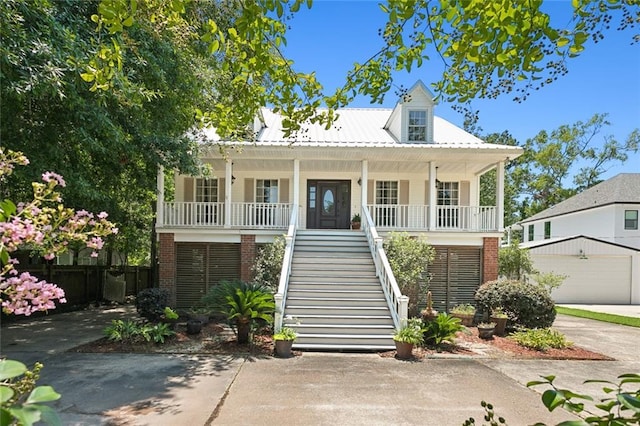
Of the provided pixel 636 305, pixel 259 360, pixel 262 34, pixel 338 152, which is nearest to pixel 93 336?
pixel 259 360

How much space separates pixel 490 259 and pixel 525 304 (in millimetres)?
2925

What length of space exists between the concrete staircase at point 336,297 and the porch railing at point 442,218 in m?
1.38

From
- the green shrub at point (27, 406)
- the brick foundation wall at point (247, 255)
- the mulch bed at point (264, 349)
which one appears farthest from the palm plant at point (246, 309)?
the green shrub at point (27, 406)

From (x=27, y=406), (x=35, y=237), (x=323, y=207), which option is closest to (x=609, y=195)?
(x=323, y=207)

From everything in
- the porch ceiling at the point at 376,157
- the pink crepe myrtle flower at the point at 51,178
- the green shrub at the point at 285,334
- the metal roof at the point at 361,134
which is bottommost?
the green shrub at the point at 285,334

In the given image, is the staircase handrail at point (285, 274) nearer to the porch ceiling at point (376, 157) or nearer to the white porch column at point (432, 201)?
the porch ceiling at point (376, 157)

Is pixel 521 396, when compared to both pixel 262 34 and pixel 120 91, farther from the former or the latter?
pixel 120 91

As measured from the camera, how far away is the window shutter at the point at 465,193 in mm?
16672

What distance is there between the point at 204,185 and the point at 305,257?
19.5ft

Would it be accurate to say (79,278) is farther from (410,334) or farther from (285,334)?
(410,334)

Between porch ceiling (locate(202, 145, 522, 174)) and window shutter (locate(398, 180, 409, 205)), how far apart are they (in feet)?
2.50

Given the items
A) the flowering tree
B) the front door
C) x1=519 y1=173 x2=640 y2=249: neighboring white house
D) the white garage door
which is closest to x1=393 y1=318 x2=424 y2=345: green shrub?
the flowering tree

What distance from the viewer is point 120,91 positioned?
283 inches

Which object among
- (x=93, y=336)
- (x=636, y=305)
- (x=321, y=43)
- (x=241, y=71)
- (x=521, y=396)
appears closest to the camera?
(x=241, y=71)
